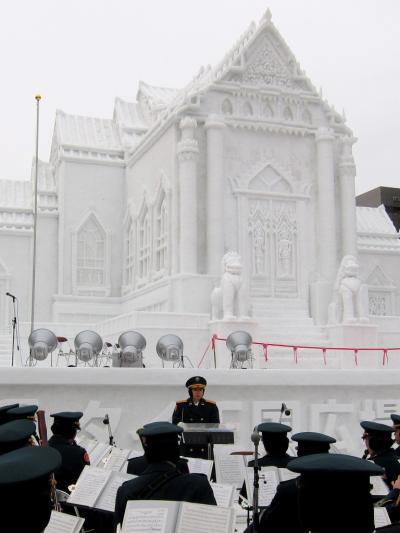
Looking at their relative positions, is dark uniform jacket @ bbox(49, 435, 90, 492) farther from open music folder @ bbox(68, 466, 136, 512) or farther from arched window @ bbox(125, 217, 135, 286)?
arched window @ bbox(125, 217, 135, 286)

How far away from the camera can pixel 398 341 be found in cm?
2869

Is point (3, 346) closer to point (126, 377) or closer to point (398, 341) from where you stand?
point (398, 341)

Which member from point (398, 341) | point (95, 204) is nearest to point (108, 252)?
point (95, 204)

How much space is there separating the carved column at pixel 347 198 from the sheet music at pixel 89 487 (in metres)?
26.3

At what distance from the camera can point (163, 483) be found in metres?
5.04

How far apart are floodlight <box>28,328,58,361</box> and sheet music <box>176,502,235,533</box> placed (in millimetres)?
14512

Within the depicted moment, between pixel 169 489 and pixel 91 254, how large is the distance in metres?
32.9

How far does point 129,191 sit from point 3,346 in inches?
442

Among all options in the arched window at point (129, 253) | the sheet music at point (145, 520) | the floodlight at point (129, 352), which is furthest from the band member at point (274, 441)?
the arched window at point (129, 253)

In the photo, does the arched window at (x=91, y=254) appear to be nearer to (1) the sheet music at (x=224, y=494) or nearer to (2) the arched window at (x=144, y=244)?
(2) the arched window at (x=144, y=244)

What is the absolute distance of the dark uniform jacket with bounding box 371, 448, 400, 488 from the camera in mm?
7293

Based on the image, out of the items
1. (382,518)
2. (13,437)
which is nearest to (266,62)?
(382,518)

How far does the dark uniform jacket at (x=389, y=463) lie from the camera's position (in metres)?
7.29

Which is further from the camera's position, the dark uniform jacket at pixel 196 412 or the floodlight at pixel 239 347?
the floodlight at pixel 239 347
